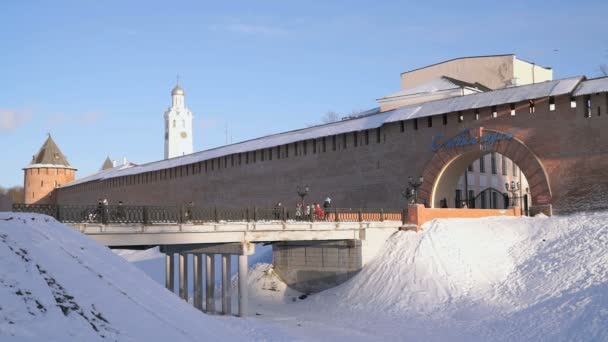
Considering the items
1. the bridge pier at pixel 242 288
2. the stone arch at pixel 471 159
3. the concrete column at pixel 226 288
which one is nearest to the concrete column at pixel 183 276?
the concrete column at pixel 226 288

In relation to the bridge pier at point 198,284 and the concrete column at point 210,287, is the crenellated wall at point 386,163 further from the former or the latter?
the bridge pier at point 198,284

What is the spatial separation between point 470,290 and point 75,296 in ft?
47.8

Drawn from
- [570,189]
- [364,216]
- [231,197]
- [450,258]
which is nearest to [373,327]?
[450,258]

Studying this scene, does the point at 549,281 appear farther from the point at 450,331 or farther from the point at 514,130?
the point at 514,130

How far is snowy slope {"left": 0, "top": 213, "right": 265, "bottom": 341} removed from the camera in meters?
10.7

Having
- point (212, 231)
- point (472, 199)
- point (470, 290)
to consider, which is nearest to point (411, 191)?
point (470, 290)

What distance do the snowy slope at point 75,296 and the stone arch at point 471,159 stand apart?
58.9 ft

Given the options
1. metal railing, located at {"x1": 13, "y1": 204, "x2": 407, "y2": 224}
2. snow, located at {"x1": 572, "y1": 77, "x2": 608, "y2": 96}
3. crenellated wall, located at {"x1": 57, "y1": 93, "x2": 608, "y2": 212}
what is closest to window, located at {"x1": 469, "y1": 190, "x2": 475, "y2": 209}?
crenellated wall, located at {"x1": 57, "y1": 93, "x2": 608, "y2": 212}

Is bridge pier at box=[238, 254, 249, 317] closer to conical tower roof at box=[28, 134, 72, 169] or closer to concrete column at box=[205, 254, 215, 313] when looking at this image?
concrete column at box=[205, 254, 215, 313]

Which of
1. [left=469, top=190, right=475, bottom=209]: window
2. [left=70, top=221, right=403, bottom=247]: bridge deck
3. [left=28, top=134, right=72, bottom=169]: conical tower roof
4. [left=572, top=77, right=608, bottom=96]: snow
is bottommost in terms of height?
[left=70, top=221, right=403, bottom=247]: bridge deck

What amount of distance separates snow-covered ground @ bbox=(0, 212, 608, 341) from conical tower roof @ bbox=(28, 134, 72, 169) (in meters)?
52.4

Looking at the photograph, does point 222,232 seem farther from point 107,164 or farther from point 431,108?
point 107,164

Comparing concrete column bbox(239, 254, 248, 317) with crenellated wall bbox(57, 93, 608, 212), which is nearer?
concrete column bbox(239, 254, 248, 317)

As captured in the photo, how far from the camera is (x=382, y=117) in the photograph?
35.4m
